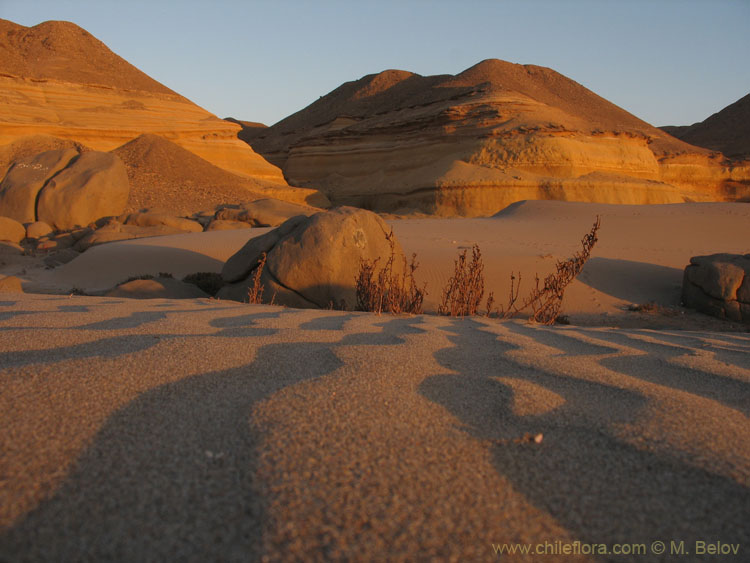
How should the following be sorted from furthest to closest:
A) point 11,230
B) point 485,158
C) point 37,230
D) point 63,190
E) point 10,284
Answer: point 485,158, point 63,190, point 37,230, point 11,230, point 10,284

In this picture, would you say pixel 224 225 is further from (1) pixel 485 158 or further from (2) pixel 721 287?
(1) pixel 485 158

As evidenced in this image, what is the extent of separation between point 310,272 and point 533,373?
335 centimetres

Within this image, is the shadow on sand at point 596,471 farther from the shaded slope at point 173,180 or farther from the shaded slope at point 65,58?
the shaded slope at point 65,58

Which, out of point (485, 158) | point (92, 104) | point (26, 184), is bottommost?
point (26, 184)

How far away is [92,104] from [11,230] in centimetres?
1165

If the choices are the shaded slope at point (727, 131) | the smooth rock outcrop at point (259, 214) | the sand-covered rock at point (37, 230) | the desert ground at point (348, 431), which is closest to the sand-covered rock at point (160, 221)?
the smooth rock outcrop at point (259, 214)

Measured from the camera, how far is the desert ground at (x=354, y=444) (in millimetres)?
823

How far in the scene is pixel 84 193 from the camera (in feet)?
37.8

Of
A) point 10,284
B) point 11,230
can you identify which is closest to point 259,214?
point 11,230

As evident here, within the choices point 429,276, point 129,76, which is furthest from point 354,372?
point 129,76

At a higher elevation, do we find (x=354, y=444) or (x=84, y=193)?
(x=84, y=193)

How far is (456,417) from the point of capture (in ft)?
4.27

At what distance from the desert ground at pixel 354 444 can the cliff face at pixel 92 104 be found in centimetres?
1969

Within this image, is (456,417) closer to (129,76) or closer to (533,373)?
(533,373)
